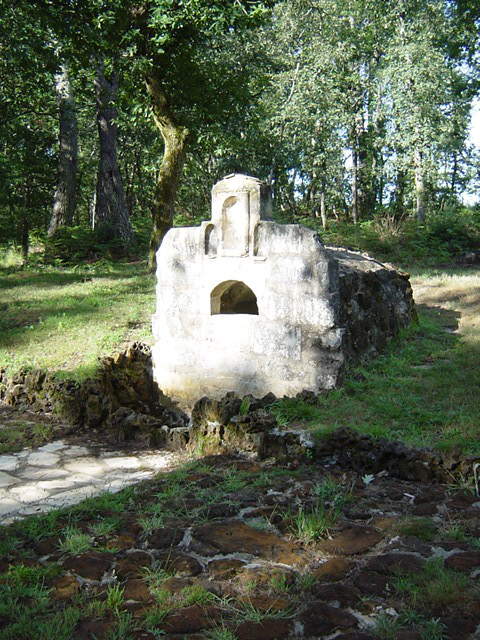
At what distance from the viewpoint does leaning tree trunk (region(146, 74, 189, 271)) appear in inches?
451

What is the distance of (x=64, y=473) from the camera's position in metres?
5.08

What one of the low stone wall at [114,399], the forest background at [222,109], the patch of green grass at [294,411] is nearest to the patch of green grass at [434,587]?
the patch of green grass at [294,411]

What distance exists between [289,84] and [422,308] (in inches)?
555

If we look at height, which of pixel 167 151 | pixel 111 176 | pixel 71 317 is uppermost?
pixel 111 176

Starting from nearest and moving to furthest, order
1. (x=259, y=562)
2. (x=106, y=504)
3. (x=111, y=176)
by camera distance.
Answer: (x=259, y=562) < (x=106, y=504) < (x=111, y=176)

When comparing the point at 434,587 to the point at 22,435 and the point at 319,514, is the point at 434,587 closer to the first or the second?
the point at 319,514

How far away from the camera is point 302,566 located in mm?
3102

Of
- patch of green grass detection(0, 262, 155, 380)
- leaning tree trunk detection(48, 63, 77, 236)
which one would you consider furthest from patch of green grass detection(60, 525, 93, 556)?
leaning tree trunk detection(48, 63, 77, 236)

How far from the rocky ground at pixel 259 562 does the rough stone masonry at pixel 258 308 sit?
1807 millimetres

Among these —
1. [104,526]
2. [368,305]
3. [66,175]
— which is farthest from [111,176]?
[104,526]

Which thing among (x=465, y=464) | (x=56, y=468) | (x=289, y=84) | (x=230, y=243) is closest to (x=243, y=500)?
(x=465, y=464)

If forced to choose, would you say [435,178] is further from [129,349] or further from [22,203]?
[129,349]

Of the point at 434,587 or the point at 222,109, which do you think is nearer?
the point at 434,587

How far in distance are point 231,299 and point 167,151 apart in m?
5.40
